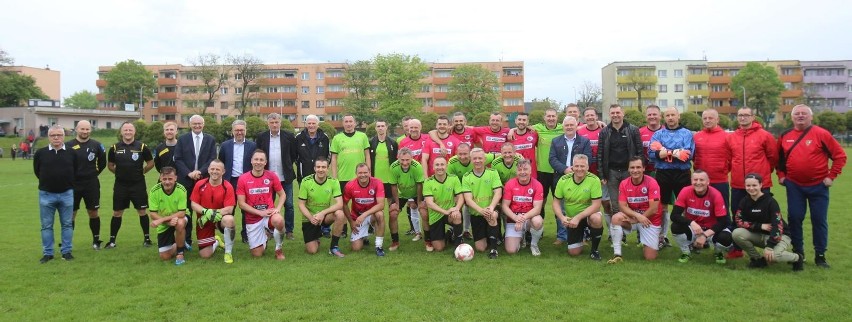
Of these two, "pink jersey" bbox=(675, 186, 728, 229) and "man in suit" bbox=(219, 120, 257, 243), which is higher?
"man in suit" bbox=(219, 120, 257, 243)

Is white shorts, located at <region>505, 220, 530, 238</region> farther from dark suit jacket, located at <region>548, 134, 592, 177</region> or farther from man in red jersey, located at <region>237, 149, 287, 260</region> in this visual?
man in red jersey, located at <region>237, 149, 287, 260</region>

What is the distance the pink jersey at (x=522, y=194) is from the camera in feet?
24.7

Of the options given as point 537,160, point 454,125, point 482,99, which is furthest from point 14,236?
point 482,99

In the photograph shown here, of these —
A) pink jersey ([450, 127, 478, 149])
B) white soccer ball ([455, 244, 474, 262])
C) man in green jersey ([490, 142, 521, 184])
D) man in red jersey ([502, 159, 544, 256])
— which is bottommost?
white soccer ball ([455, 244, 474, 262])

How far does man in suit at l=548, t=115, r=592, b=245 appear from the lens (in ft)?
25.5

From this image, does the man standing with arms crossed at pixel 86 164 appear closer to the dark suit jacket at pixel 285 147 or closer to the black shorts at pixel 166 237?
the black shorts at pixel 166 237

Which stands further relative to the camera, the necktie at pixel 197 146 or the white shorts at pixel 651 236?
the necktie at pixel 197 146

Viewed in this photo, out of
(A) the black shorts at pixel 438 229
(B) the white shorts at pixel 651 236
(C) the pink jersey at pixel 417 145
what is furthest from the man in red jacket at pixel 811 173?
(C) the pink jersey at pixel 417 145

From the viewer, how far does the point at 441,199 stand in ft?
25.6

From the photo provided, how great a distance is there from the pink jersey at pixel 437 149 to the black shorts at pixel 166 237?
3.72m

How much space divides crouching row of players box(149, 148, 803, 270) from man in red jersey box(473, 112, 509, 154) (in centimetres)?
103

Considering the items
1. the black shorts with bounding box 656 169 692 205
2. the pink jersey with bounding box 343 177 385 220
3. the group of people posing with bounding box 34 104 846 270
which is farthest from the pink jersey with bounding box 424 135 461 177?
the black shorts with bounding box 656 169 692 205

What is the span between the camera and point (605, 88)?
3268 inches

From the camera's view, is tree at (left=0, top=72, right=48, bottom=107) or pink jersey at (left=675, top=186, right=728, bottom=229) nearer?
pink jersey at (left=675, top=186, right=728, bottom=229)
